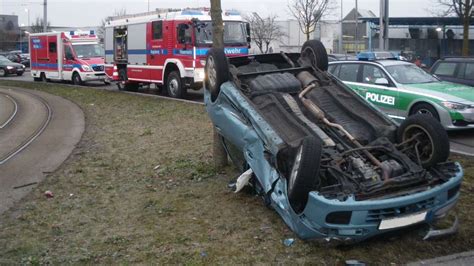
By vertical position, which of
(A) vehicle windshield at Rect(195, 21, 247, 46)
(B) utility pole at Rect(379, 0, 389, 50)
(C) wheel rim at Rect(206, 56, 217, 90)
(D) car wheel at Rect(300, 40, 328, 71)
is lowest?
(C) wheel rim at Rect(206, 56, 217, 90)

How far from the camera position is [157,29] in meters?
17.8

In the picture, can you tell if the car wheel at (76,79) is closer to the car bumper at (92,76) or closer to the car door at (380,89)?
the car bumper at (92,76)

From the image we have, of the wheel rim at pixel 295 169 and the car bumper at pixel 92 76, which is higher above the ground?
the car bumper at pixel 92 76

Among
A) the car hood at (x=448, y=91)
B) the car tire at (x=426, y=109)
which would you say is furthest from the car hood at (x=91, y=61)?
the car tire at (x=426, y=109)

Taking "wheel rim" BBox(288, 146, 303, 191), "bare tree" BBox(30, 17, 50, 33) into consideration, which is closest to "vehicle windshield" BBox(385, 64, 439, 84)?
"wheel rim" BBox(288, 146, 303, 191)

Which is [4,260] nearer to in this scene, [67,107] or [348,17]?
[67,107]

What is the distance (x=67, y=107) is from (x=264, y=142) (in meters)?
13.2

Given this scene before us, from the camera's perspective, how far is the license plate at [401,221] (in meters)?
4.18

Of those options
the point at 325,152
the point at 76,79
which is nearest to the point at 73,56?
the point at 76,79

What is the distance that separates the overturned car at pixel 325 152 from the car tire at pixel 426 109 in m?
3.95

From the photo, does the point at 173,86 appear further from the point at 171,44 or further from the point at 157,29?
the point at 157,29

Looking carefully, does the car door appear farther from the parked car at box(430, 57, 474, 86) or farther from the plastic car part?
the plastic car part

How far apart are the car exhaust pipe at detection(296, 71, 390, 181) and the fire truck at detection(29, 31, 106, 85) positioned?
2087 centimetres

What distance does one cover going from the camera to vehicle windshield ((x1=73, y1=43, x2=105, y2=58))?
86.9 ft
